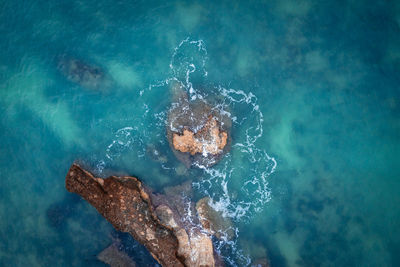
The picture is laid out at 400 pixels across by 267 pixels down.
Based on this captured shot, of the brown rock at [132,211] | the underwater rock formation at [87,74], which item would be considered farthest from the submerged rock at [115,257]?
the underwater rock formation at [87,74]

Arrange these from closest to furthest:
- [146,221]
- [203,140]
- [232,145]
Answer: [146,221], [203,140], [232,145]

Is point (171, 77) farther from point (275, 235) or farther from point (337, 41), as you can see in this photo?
point (275, 235)

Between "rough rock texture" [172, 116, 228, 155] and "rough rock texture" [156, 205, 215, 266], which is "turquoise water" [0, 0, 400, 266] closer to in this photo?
"rough rock texture" [172, 116, 228, 155]

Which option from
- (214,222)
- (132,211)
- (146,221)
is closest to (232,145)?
(214,222)

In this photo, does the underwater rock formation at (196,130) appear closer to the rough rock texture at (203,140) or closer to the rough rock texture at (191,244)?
the rough rock texture at (203,140)

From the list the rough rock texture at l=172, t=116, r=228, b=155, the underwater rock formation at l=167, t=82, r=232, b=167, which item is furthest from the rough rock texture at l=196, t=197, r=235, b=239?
the rough rock texture at l=172, t=116, r=228, b=155

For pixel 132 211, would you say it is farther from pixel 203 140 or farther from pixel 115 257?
pixel 203 140

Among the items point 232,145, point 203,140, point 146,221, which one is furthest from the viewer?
point 232,145

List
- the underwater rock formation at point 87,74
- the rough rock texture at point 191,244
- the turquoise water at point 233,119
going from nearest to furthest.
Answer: the rough rock texture at point 191,244
the turquoise water at point 233,119
the underwater rock formation at point 87,74
